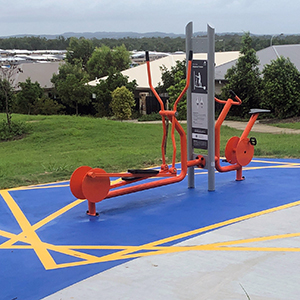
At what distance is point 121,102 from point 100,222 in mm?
25929

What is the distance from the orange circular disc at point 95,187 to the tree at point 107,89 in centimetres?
2834

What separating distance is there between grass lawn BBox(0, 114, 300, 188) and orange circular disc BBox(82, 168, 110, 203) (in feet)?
8.71

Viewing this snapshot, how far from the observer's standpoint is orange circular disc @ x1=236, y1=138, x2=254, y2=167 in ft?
26.9

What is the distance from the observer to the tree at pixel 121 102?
104 feet

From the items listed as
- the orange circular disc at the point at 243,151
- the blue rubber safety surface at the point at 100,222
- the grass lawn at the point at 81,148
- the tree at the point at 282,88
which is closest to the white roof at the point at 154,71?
the tree at the point at 282,88

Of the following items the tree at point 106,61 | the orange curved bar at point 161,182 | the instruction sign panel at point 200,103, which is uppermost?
the tree at point 106,61

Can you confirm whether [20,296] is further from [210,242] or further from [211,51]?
[211,51]

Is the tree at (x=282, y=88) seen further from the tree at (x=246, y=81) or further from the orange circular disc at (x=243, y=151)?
the orange circular disc at (x=243, y=151)

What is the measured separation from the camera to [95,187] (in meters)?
6.32

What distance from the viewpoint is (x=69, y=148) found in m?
14.8

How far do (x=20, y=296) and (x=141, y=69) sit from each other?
39.1 m

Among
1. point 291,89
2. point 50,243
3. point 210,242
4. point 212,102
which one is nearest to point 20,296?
point 50,243

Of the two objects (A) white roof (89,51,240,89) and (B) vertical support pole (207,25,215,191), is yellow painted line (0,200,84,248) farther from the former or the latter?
(A) white roof (89,51,240,89)

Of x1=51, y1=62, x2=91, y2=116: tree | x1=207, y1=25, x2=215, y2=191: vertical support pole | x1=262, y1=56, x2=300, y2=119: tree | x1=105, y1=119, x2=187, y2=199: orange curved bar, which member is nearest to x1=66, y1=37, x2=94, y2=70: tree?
x1=51, y1=62, x2=91, y2=116: tree
